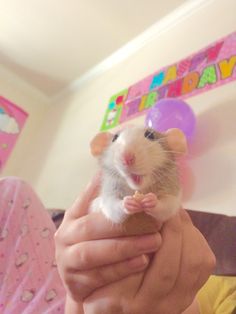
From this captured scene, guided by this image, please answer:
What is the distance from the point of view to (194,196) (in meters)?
1.20

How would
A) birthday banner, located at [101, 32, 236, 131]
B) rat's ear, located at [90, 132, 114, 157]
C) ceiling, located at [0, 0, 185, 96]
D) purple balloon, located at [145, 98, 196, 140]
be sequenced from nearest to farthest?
rat's ear, located at [90, 132, 114, 157]
purple balloon, located at [145, 98, 196, 140]
birthday banner, located at [101, 32, 236, 131]
ceiling, located at [0, 0, 185, 96]

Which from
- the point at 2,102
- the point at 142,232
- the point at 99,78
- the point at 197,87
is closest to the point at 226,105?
the point at 197,87

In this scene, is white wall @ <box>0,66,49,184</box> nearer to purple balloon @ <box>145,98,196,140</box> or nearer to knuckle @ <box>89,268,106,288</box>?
purple balloon @ <box>145,98,196,140</box>

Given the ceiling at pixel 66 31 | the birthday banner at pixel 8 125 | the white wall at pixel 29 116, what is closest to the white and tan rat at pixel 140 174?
the ceiling at pixel 66 31

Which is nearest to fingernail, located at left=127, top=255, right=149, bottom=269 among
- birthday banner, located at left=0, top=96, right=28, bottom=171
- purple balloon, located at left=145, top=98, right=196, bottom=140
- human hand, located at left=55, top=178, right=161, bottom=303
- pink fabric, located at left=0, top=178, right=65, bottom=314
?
human hand, located at left=55, top=178, right=161, bottom=303

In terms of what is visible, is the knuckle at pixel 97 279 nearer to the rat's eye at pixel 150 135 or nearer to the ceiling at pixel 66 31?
the rat's eye at pixel 150 135

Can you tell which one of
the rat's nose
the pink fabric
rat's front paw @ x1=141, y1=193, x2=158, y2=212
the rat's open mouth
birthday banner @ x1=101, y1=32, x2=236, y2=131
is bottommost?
the pink fabric

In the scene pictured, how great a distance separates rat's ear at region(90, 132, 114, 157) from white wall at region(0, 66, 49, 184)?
222 centimetres

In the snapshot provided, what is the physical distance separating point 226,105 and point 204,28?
1.67ft

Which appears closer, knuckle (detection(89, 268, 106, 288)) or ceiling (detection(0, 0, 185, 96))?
knuckle (detection(89, 268, 106, 288))

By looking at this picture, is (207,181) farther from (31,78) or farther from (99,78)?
(31,78)

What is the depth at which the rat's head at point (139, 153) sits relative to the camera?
1.42 feet

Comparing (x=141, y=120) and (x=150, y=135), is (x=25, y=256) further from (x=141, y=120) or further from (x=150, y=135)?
(x=141, y=120)

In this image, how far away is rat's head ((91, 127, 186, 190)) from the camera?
0.43 metres
